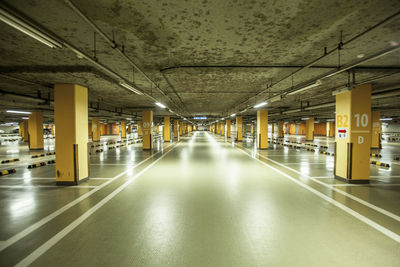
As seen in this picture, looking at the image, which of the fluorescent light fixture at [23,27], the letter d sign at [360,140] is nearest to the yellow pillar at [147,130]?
the fluorescent light fixture at [23,27]

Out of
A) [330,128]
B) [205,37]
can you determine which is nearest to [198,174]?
[205,37]

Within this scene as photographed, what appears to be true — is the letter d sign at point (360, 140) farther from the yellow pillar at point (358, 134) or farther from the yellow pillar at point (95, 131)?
the yellow pillar at point (95, 131)

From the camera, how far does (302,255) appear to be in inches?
99.9

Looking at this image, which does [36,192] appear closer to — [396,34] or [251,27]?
[251,27]

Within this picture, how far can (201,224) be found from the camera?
3350mm

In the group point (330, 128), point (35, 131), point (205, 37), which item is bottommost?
point (35, 131)

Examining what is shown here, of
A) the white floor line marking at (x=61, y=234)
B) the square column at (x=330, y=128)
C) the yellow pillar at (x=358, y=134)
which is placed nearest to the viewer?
the white floor line marking at (x=61, y=234)

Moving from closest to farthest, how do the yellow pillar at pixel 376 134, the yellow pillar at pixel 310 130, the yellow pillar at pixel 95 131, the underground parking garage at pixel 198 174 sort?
the underground parking garage at pixel 198 174 < the yellow pillar at pixel 376 134 < the yellow pillar at pixel 95 131 < the yellow pillar at pixel 310 130

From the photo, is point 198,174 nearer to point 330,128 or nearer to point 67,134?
point 67,134

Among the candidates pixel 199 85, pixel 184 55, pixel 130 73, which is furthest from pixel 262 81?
pixel 130 73

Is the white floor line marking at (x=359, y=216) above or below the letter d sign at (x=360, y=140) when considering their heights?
below

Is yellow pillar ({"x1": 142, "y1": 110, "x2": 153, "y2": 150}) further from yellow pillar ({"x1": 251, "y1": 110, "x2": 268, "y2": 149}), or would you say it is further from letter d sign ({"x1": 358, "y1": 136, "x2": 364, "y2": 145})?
letter d sign ({"x1": 358, "y1": 136, "x2": 364, "y2": 145})

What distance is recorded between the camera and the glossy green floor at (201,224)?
2518 mm

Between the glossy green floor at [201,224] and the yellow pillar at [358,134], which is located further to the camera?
the yellow pillar at [358,134]
